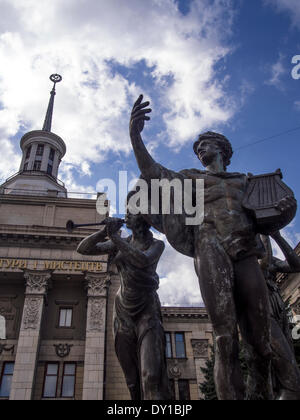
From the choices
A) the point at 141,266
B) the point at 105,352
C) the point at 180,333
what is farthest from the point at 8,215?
the point at 141,266

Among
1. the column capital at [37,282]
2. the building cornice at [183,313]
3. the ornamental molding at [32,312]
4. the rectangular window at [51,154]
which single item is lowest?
the ornamental molding at [32,312]

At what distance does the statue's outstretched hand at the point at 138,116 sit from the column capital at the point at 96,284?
23.9 m

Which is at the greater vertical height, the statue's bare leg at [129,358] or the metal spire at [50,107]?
the metal spire at [50,107]

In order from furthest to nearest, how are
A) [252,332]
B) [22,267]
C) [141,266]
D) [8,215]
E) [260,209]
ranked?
[8,215], [22,267], [141,266], [260,209], [252,332]

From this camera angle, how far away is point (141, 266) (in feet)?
14.7

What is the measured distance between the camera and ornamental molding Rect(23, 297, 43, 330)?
81.5 feet

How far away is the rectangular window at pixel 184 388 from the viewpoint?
99.3 ft

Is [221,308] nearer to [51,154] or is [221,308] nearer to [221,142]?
[221,142]

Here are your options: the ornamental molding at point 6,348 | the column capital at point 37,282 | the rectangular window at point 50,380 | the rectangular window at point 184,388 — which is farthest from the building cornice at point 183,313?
the ornamental molding at point 6,348

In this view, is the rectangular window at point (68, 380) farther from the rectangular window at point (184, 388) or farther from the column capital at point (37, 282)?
the rectangular window at point (184, 388)

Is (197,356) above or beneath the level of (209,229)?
above
